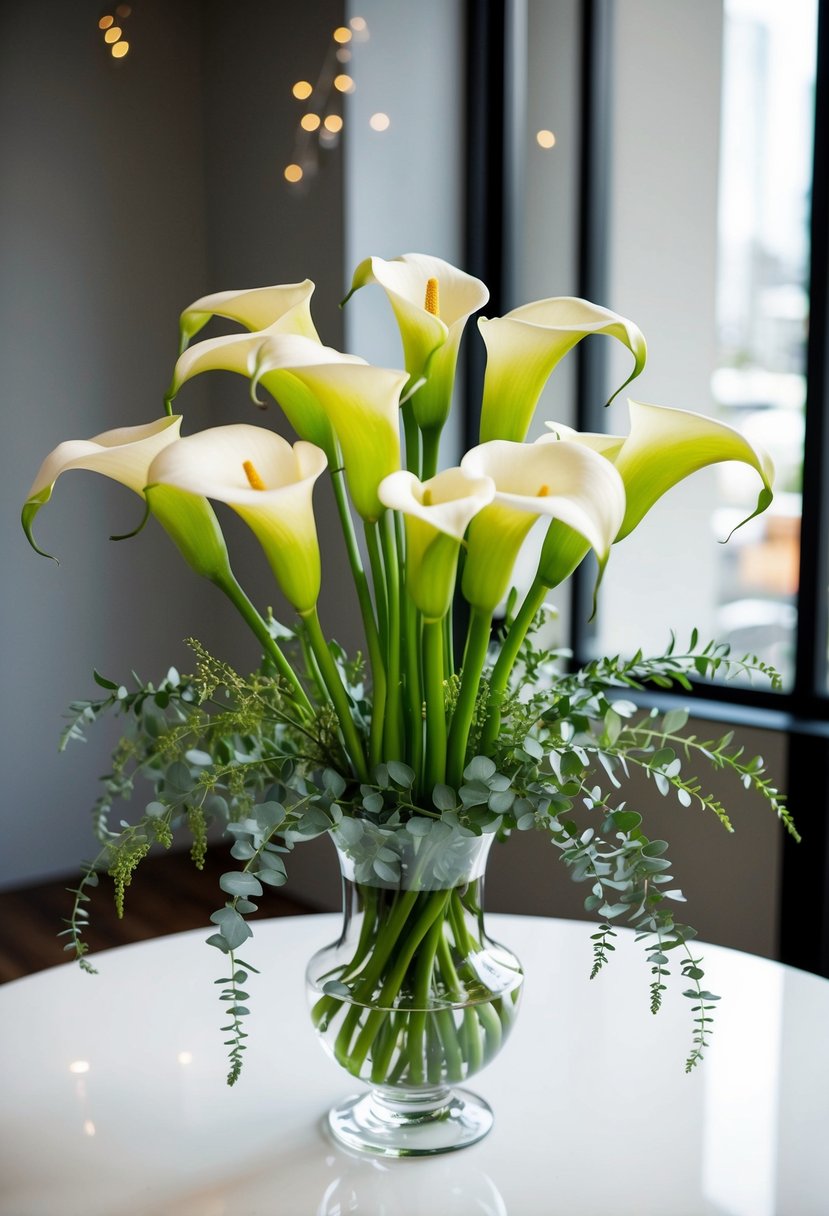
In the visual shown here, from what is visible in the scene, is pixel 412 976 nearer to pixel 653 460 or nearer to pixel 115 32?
pixel 653 460

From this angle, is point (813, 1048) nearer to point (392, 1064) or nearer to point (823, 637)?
point (392, 1064)

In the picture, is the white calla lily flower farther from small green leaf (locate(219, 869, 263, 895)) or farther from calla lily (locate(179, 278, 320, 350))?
small green leaf (locate(219, 869, 263, 895))

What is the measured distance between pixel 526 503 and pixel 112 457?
11.8 inches

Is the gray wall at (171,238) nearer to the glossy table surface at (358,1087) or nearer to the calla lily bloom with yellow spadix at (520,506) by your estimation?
the glossy table surface at (358,1087)

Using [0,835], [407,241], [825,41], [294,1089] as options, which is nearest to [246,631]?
[0,835]

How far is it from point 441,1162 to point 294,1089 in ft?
0.52

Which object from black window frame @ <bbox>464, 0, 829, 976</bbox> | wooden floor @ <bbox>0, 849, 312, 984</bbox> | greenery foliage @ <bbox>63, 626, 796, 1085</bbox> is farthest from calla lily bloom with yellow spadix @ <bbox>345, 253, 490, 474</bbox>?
wooden floor @ <bbox>0, 849, 312, 984</bbox>

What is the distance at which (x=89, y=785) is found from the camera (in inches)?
129

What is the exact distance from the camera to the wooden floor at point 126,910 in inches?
111

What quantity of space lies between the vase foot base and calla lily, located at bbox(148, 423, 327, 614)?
0.39 m

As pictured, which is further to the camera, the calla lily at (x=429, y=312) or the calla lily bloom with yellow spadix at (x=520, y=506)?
the calla lily at (x=429, y=312)

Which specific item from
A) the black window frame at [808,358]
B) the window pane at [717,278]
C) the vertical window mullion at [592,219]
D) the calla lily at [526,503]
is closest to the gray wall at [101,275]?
the black window frame at [808,358]

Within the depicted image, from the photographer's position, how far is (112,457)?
80 centimetres

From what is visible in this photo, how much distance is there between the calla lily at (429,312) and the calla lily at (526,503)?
0.29 feet
